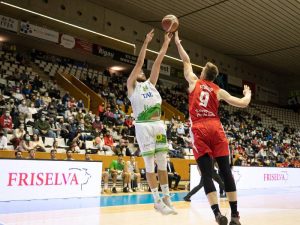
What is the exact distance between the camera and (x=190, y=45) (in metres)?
23.0

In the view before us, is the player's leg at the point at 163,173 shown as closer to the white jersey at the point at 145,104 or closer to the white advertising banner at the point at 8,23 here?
the white jersey at the point at 145,104

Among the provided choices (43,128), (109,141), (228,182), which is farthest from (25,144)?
(228,182)

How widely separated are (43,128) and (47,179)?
419 centimetres

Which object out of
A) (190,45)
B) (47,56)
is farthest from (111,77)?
(190,45)

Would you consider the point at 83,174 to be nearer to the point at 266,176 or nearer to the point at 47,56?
the point at 266,176

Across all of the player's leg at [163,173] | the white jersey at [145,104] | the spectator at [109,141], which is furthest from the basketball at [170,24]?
the spectator at [109,141]

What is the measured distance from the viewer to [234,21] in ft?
62.4

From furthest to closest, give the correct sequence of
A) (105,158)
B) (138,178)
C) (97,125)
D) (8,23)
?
(8,23) < (97,125) < (105,158) < (138,178)

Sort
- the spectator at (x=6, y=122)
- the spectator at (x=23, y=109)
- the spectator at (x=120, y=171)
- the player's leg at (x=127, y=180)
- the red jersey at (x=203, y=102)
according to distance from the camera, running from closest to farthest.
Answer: the red jersey at (x=203, y=102) < the spectator at (x=120, y=171) < the player's leg at (x=127, y=180) < the spectator at (x=6, y=122) < the spectator at (x=23, y=109)

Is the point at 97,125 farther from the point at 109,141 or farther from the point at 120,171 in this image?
the point at 120,171

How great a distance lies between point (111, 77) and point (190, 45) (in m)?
5.44

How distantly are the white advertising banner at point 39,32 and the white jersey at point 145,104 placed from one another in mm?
13093

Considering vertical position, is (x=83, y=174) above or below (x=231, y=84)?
below

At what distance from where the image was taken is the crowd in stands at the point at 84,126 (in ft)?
39.3
